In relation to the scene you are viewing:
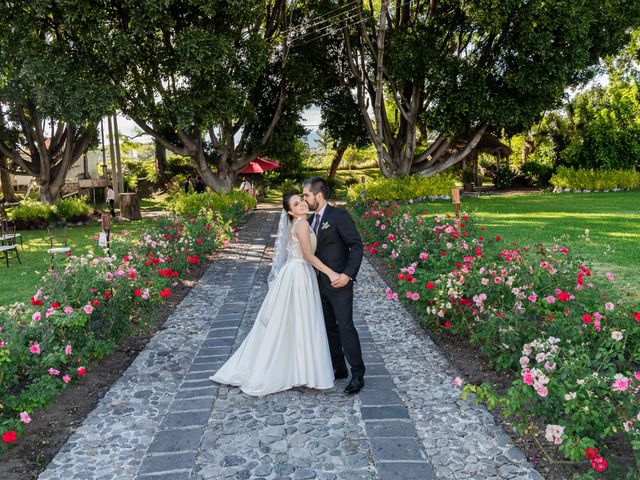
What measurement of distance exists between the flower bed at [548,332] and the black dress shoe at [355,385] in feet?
3.29

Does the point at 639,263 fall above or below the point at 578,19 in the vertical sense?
below

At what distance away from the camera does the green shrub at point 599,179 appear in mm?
25688

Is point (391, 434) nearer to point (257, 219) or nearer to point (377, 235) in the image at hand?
point (377, 235)

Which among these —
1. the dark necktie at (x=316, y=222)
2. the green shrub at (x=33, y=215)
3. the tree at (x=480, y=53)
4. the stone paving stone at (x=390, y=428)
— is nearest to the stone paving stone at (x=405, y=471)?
the stone paving stone at (x=390, y=428)

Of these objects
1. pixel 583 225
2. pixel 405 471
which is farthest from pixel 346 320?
pixel 583 225

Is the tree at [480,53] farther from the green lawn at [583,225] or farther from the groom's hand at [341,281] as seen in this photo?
the groom's hand at [341,281]

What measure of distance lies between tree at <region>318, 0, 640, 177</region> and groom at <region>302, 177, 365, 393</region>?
576 inches

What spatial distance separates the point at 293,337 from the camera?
4.82 metres

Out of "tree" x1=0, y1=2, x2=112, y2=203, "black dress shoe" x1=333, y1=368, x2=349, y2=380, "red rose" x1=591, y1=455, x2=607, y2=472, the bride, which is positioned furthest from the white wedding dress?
"tree" x1=0, y1=2, x2=112, y2=203

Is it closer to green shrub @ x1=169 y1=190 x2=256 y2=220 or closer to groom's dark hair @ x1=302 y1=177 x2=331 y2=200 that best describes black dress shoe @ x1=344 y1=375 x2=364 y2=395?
groom's dark hair @ x1=302 y1=177 x2=331 y2=200

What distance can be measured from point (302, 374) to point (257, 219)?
16.0 metres

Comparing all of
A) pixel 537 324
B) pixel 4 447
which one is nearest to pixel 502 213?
pixel 537 324

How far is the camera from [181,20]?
52.0 feet

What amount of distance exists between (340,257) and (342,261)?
1.6 inches
